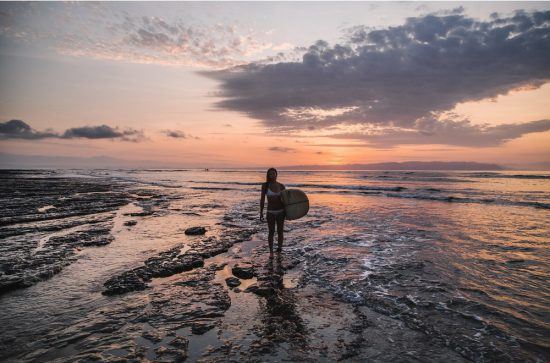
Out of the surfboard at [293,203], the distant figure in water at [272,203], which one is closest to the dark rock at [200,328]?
the distant figure in water at [272,203]

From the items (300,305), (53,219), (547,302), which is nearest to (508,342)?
(547,302)

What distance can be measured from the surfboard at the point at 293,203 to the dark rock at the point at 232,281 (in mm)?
2930

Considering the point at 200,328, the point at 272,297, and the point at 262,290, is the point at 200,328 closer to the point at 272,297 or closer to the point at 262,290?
the point at 272,297

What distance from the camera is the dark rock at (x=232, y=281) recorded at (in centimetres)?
656

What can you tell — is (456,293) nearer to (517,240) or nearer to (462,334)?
(462,334)

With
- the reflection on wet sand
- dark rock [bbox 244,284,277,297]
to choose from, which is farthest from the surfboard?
dark rock [bbox 244,284,277,297]

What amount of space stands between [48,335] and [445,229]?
1424cm

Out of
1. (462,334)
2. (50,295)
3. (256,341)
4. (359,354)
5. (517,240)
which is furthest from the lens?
(517,240)

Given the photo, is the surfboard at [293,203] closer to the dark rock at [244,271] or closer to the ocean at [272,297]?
the ocean at [272,297]

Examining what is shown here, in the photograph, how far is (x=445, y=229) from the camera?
13258 millimetres

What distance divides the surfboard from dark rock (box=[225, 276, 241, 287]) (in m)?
2.93

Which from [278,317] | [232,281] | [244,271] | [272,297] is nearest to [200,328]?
[278,317]

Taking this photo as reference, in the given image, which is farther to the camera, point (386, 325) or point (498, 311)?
point (498, 311)

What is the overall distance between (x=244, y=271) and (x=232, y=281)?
61cm
